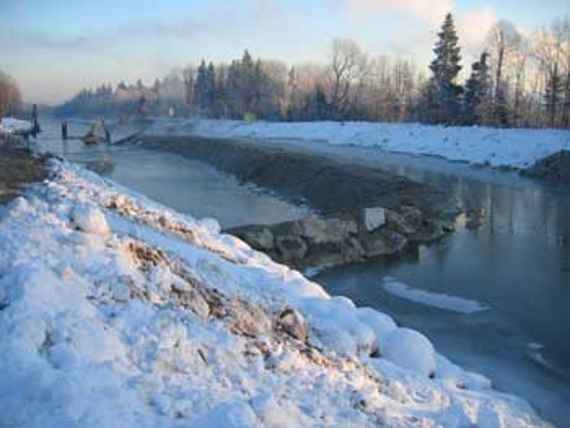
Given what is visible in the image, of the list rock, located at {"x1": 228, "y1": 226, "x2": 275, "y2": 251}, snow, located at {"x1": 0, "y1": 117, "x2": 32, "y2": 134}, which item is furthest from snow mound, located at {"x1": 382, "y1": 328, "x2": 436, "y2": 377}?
snow, located at {"x1": 0, "y1": 117, "x2": 32, "y2": 134}

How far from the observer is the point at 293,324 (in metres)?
7.38

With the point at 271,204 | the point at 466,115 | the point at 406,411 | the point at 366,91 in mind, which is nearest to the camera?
the point at 406,411

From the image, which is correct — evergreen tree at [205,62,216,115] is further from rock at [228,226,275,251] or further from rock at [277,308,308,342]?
rock at [277,308,308,342]

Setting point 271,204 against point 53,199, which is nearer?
point 53,199

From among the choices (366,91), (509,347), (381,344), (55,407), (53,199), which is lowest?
(509,347)

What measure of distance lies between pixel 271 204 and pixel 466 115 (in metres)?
31.7

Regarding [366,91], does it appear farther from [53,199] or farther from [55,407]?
[55,407]

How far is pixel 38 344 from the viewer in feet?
17.1

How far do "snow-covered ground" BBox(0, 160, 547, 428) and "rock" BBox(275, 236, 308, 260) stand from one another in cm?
636

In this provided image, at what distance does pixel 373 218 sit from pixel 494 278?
4.53 m

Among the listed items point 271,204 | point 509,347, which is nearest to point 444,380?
point 509,347

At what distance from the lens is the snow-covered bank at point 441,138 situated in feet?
115

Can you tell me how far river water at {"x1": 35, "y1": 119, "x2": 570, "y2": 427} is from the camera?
9086mm

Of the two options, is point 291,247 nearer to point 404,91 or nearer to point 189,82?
point 404,91
